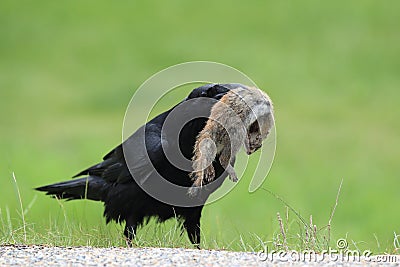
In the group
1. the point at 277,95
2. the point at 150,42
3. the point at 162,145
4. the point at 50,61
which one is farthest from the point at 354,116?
the point at 162,145

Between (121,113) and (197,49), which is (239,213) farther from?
(197,49)

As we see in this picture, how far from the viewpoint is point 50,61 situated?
66.4 ft

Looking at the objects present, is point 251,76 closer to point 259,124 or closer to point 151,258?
point 259,124

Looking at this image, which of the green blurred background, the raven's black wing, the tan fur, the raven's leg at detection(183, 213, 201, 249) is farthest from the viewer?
the green blurred background

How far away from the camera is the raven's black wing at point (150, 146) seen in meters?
5.37

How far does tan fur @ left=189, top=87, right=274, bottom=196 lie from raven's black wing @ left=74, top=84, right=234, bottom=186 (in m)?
0.25

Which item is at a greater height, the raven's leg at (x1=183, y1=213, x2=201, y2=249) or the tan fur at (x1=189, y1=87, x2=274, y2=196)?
the tan fur at (x1=189, y1=87, x2=274, y2=196)

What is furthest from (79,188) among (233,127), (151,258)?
(151,258)

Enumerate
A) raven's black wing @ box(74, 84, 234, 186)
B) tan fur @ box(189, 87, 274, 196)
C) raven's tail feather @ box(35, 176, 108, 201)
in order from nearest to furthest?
tan fur @ box(189, 87, 274, 196) → raven's black wing @ box(74, 84, 234, 186) → raven's tail feather @ box(35, 176, 108, 201)

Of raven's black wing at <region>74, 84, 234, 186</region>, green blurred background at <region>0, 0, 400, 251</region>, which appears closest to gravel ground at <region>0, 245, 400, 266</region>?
raven's black wing at <region>74, 84, 234, 186</region>

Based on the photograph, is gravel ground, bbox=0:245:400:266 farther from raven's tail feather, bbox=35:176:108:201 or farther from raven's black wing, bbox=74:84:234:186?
raven's tail feather, bbox=35:176:108:201

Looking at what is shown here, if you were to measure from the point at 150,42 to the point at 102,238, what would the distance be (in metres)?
16.2

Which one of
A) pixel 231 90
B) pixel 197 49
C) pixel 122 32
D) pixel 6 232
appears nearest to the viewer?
pixel 6 232

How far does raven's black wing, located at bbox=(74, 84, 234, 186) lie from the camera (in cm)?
537
